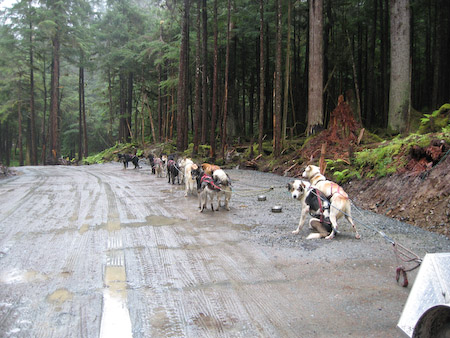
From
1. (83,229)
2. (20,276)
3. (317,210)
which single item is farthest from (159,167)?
(20,276)

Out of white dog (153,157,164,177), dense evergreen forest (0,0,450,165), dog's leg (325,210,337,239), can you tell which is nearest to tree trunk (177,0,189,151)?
dense evergreen forest (0,0,450,165)

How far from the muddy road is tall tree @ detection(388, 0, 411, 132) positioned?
956cm

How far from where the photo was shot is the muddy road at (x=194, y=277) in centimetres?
367

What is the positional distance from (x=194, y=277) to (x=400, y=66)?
50.6 ft

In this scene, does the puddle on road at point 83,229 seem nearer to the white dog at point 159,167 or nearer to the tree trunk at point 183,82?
the white dog at point 159,167

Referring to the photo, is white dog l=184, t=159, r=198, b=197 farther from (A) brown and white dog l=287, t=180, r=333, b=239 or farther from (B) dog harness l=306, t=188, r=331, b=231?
(B) dog harness l=306, t=188, r=331, b=231

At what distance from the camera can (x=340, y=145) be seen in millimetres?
15469

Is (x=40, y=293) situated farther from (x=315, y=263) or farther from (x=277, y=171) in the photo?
(x=277, y=171)

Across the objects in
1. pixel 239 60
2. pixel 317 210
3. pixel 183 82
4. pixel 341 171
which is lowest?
pixel 317 210

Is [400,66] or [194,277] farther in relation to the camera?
[400,66]

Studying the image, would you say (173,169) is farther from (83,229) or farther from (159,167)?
(83,229)

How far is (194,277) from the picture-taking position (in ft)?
16.3

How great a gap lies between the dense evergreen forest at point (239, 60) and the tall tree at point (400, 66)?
47 millimetres

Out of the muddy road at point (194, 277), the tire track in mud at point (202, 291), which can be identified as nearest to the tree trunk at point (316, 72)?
the muddy road at point (194, 277)
